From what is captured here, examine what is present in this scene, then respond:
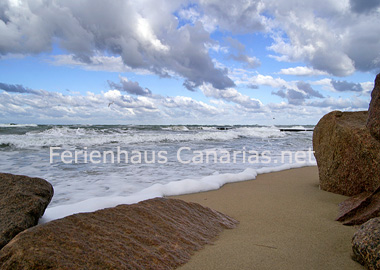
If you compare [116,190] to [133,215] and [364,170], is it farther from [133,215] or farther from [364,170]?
[364,170]

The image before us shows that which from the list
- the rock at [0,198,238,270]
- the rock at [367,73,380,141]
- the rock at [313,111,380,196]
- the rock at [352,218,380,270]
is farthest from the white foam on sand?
the rock at [367,73,380,141]

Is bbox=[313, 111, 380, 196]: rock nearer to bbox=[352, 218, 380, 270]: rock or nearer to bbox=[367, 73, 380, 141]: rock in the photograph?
bbox=[367, 73, 380, 141]: rock

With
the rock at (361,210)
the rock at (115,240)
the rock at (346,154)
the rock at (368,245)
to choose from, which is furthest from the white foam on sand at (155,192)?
the rock at (368,245)

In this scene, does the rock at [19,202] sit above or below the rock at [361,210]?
above

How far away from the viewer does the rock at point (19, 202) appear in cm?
159

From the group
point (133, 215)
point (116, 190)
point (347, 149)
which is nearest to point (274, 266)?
point (133, 215)

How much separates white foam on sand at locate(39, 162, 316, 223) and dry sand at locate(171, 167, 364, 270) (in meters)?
0.27

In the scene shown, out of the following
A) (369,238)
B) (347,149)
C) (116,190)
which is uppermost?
(347,149)

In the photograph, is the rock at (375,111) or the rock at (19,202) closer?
the rock at (19,202)

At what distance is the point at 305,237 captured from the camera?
210 cm

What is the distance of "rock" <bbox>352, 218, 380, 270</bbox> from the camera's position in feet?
4.82

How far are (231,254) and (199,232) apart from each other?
0.32 meters

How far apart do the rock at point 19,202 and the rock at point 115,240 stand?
1.20 ft

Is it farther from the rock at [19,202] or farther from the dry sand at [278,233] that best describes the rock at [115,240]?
the rock at [19,202]
